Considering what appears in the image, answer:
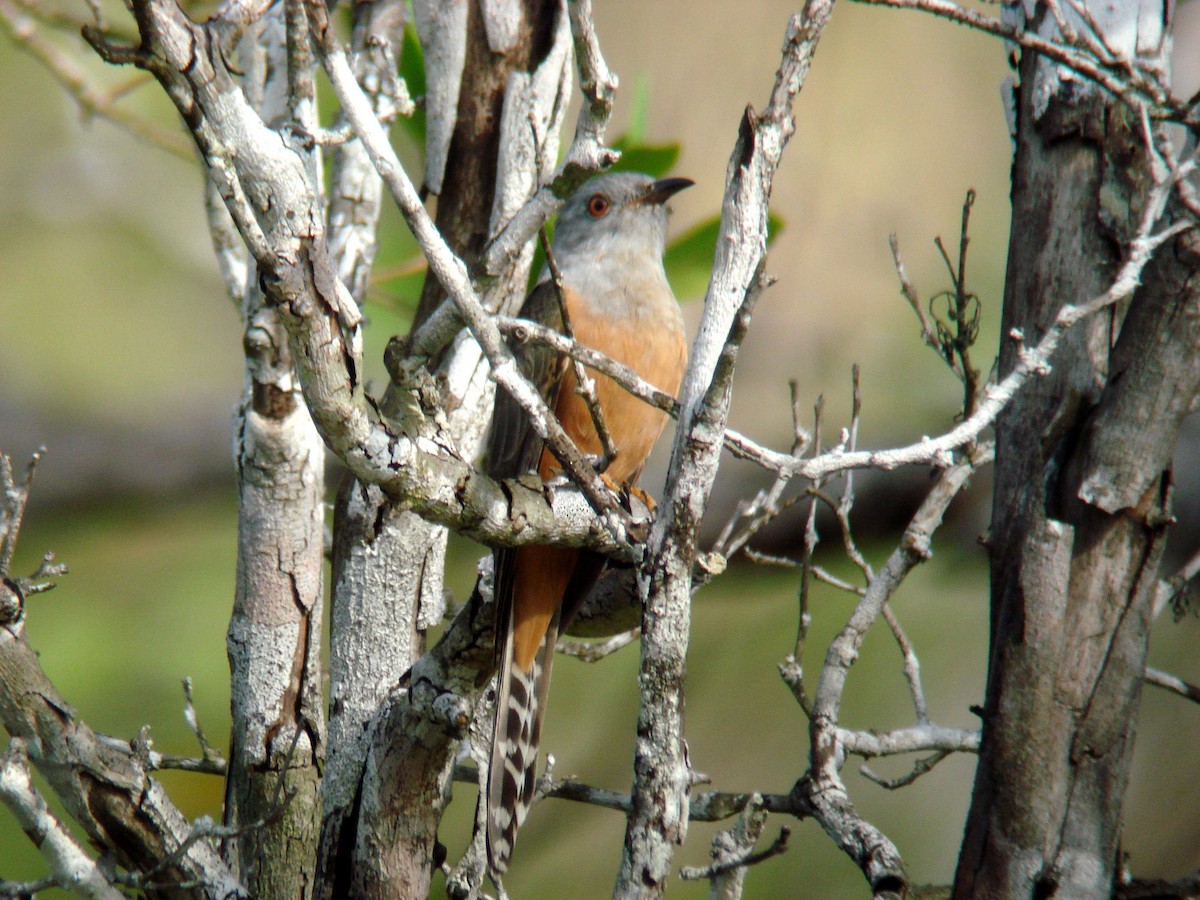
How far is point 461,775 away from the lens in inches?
114

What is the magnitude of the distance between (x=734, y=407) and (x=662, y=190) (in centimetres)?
307

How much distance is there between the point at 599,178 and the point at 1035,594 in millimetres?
2540

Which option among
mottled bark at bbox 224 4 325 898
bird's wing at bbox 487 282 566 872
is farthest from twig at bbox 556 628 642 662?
mottled bark at bbox 224 4 325 898

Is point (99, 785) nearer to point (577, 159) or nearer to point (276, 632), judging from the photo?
point (276, 632)

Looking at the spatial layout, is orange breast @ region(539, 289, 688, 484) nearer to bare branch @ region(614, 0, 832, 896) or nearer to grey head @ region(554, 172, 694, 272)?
grey head @ region(554, 172, 694, 272)

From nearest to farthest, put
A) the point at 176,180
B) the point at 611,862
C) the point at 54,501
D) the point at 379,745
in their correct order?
the point at 379,745 → the point at 54,501 → the point at 611,862 → the point at 176,180

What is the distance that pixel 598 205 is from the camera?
4.39m

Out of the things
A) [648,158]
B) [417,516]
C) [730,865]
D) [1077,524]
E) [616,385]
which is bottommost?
[730,865]

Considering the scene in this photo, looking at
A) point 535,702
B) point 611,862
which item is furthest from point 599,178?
point 611,862

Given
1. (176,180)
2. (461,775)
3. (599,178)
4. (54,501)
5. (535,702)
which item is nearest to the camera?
(461,775)

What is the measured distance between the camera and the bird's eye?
4383mm

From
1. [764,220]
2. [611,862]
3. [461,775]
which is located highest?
[764,220]

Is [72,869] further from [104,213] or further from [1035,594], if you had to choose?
[104,213]

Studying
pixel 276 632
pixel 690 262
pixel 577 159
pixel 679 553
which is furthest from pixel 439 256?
pixel 690 262
